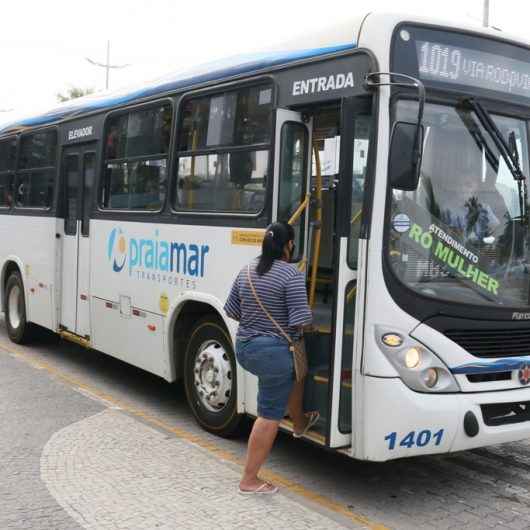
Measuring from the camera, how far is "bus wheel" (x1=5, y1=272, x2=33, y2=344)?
9.74 m

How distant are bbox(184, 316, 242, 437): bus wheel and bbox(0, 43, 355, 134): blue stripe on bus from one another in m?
1.96

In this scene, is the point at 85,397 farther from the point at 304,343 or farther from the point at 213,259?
the point at 304,343

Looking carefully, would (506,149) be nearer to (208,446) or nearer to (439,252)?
(439,252)

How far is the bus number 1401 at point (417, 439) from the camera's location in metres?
4.37

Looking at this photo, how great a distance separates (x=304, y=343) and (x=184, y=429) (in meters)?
1.89

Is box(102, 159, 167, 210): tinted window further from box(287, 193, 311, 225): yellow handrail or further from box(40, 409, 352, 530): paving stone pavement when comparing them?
box(40, 409, 352, 530): paving stone pavement

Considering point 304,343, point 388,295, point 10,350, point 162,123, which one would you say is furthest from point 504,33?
point 10,350

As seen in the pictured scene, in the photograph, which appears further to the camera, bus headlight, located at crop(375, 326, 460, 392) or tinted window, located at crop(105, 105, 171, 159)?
tinted window, located at crop(105, 105, 171, 159)

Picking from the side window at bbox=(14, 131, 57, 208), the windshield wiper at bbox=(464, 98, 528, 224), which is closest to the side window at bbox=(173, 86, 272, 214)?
A: the windshield wiper at bbox=(464, 98, 528, 224)

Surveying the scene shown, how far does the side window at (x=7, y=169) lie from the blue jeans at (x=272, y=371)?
6.55 meters

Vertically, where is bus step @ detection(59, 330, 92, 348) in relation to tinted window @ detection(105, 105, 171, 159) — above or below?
below

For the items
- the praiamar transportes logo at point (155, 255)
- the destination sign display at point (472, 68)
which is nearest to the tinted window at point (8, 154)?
the praiamar transportes logo at point (155, 255)

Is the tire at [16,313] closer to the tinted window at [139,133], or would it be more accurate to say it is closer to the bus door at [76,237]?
the bus door at [76,237]

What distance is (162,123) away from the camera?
6637 millimetres
